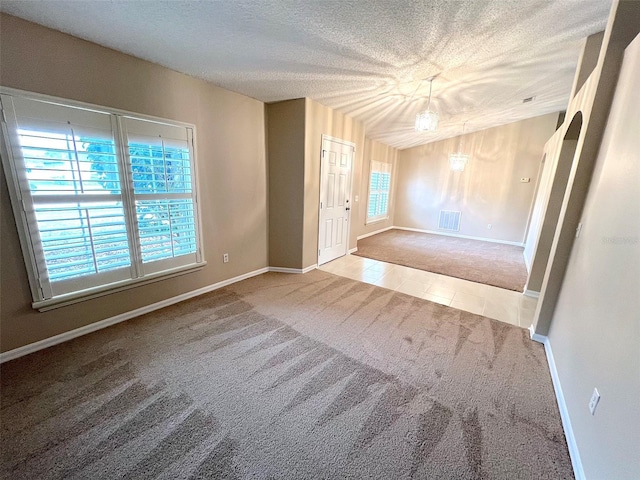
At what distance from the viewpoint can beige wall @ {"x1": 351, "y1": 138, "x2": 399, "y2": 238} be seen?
18.6ft

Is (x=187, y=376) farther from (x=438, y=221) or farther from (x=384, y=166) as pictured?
(x=438, y=221)

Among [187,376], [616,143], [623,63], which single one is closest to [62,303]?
[187,376]

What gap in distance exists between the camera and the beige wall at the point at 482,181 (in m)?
5.70

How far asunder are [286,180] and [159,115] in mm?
1645

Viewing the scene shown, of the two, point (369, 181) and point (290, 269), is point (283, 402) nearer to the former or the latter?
point (290, 269)

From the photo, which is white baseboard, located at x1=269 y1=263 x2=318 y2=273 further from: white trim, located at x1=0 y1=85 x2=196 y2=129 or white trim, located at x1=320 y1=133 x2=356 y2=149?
white trim, located at x1=0 y1=85 x2=196 y2=129

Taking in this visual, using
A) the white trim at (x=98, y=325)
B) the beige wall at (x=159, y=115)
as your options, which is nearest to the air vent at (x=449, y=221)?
the beige wall at (x=159, y=115)

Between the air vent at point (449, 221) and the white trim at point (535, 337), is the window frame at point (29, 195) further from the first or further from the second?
the air vent at point (449, 221)

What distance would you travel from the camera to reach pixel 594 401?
1.27 meters

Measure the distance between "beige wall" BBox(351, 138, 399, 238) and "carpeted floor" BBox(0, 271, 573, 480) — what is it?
3.25m

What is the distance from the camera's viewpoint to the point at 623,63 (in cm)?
178

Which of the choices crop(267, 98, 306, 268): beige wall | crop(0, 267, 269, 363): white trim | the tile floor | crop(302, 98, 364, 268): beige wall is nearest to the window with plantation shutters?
crop(302, 98, 364, 268): beige wall

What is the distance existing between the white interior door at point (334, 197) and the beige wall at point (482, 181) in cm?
357

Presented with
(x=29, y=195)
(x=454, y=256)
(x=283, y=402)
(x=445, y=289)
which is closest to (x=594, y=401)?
(x=283, y=402)
